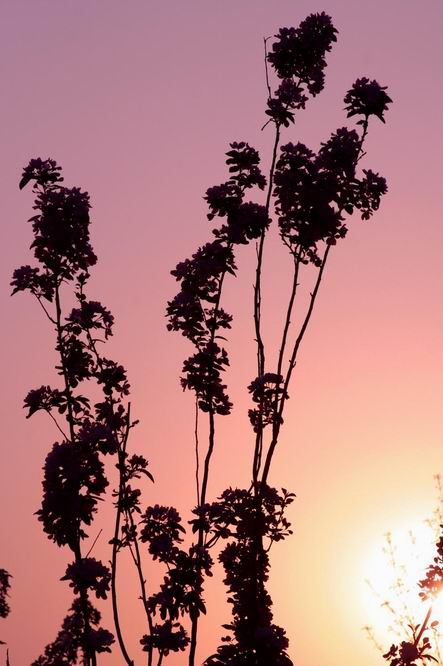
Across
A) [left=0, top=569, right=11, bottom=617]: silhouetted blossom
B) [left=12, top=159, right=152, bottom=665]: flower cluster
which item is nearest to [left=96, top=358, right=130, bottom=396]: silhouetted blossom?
[left=12, top=159, right=152, bottom=665]: flower cluster

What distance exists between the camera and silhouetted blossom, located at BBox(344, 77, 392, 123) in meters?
11.4

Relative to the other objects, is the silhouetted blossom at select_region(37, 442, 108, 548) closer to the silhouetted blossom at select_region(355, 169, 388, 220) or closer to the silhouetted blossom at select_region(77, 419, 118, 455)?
the silhouetted blossom at select_region(77, 419, 118, 455)

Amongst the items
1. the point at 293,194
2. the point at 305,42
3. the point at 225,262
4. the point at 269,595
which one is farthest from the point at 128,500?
the point at 305,42

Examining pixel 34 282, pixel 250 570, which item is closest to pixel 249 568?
pixel 250 570

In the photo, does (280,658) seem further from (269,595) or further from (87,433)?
(87,433)

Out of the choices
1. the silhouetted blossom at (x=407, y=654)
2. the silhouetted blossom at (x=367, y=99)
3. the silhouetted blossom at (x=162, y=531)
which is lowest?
the silhouetted blossom at (x=407, y=654)

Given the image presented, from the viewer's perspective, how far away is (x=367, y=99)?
11.4m

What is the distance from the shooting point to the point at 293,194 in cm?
1143

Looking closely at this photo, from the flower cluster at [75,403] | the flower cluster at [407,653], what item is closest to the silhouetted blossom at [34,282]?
the flower cluster at [75,403]

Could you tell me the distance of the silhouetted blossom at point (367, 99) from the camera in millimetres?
11406

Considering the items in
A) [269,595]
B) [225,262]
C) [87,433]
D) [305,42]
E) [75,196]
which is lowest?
[269,595]

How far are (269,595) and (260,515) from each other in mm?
882

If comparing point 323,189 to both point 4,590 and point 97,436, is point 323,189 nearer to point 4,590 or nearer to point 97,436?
point 97,436

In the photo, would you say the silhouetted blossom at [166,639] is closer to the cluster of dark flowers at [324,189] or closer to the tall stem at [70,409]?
the tall stem at [70,409]
